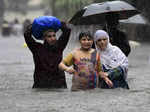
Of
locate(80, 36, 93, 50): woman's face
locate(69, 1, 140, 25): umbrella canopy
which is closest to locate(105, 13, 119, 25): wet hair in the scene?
locate(69, 1, 140, 25): umbrella canopy

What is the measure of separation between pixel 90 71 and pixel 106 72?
525mm

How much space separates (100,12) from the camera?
9656mm

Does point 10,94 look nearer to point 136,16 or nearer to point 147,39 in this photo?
point 136,16

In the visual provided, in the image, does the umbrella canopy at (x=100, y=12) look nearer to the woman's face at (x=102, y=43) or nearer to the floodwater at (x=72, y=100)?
the woman's face at (x=102, y=43)

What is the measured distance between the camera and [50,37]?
29.0 ft

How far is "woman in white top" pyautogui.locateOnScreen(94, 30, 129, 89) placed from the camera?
8.77 metres

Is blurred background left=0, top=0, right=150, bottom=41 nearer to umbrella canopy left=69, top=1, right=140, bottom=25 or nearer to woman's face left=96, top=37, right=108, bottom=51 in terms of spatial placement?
umbrella canopy left=69, top=1, right=140, bottom=25

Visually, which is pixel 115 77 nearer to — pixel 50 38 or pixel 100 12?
pixel 50 38

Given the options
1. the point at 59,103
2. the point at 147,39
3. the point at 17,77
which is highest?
the point at 59,103

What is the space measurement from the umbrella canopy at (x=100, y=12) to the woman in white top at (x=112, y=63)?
101 centimetres

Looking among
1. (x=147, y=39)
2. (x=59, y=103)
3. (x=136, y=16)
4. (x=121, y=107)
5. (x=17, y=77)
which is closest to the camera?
(x=121, y=107)

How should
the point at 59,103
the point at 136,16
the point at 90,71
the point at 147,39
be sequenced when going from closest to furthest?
→ the point at 59,103
the point at 90,71
the point at 136,16
the point at 147,39

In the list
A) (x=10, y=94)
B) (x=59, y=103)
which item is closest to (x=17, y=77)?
(x=10, y=94)

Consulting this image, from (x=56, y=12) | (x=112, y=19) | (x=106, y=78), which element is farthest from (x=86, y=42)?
(x=56, y=12)
